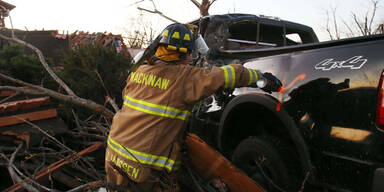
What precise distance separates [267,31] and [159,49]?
2.35m

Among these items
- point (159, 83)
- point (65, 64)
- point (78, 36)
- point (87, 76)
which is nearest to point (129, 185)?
point (159, 83)

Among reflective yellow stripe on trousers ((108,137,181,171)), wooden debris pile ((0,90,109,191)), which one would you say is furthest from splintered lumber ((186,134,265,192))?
wooden debris pile ((0,90,109,191))

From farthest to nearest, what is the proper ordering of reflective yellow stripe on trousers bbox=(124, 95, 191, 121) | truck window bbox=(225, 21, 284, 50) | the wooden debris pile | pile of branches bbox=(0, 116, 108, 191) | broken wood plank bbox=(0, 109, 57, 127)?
truck window bbox=(225, 21, 284, 50) < broken wood plank bbox=(0, 109, 57, 127) < the wooden debris pile < pile of branches bbox=(0, 116, 108, 191) < reflective yellow stripe on trousers bbox=(124, 95, 191, 121)

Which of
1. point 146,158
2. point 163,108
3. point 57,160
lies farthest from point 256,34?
point 57,160

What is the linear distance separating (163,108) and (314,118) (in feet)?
3.27

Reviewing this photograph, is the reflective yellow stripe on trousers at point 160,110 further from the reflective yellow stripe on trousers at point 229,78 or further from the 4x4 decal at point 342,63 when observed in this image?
the 4x4 decal at point 342,63

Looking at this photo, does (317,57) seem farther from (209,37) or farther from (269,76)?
(209,37)

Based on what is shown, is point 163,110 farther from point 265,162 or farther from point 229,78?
point 265,162

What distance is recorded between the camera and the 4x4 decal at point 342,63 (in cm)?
157

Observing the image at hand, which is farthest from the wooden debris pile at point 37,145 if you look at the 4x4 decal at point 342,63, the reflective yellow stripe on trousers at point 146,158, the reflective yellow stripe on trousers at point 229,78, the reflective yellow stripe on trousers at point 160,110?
the 4x4 decal at point 342,63

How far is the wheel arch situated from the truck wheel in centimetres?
15

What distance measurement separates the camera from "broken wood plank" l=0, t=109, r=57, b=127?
10.5 ft

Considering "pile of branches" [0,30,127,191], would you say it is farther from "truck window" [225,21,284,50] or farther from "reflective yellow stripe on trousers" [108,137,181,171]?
"truck window" [225,21,284,50]

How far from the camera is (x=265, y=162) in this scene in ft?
6.78
